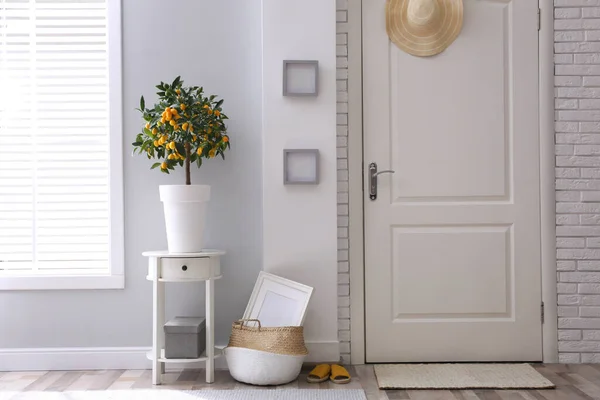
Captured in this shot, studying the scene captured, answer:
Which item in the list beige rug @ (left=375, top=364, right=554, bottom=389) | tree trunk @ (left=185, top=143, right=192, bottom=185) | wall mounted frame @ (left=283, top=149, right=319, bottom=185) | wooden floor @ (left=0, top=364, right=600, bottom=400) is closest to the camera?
wooden floor @ (left=0, top=364, right=600, bottom=400)

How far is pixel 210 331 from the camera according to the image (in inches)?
118

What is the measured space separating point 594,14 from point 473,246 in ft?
4.49

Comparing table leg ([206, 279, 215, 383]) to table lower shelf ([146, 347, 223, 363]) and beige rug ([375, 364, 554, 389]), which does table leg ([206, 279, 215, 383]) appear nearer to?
table lower shelf ([146, 347, 223, 363])

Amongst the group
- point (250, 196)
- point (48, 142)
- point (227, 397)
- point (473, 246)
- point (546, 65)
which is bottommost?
point (227, 397)

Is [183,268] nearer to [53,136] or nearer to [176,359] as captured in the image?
[176,359]

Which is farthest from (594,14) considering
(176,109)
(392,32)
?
(176,109)

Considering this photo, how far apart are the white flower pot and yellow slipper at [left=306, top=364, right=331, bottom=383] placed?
2.64ft

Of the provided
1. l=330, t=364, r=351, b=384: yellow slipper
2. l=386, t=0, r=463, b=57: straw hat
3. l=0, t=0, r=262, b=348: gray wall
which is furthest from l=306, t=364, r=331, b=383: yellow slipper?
l=386, t=0, r=463, b=57: straw hat

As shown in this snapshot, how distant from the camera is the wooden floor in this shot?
2793 mm

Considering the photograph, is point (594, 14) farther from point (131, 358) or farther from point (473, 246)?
point (131, 358)

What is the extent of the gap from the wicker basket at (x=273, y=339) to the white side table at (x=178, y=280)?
159 millimetres

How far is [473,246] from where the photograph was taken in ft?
11.0

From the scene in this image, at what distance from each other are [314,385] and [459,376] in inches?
27.7

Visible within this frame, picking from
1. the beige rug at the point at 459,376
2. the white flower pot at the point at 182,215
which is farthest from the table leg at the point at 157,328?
the beige rug at the point at 459,376
